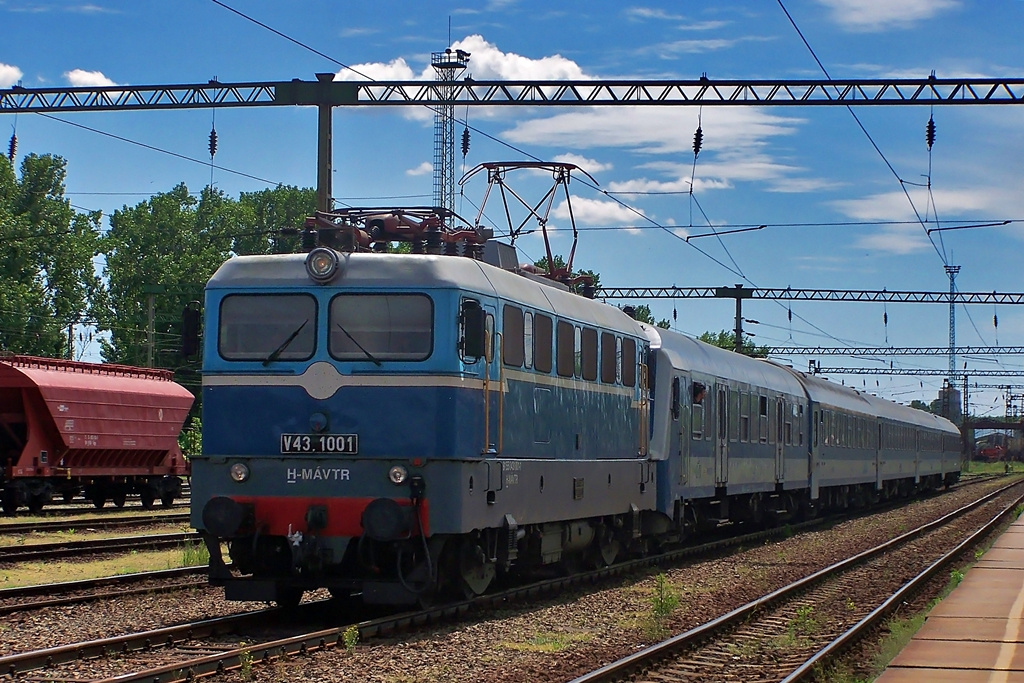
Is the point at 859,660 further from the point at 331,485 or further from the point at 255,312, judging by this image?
the point at 255,312

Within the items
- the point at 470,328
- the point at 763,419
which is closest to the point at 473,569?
the point at 470,328

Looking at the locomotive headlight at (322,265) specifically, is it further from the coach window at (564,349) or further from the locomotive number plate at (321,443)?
the coach window at (564,349)

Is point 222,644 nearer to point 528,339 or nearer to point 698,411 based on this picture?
point 528,339

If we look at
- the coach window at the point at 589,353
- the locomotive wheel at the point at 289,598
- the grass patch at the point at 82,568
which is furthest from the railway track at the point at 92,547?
the coach window at the point at 589,353

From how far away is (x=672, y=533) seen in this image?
22.3 m

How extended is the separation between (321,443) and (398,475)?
2.81ft

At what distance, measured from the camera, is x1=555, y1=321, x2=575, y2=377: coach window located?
15.9 m

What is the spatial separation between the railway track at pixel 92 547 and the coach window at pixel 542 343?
8.54 meters

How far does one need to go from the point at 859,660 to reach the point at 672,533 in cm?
990

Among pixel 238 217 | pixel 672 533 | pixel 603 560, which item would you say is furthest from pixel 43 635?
pixel 238 217

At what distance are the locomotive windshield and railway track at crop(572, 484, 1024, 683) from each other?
363 centimetres

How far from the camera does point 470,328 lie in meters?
13.0

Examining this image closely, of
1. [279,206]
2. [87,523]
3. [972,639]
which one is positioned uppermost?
[279,206]

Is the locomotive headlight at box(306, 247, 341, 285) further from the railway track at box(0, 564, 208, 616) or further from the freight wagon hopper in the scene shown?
the freight wagon hopper
